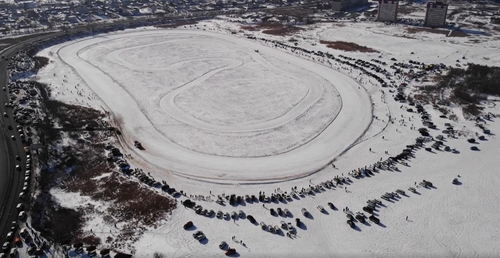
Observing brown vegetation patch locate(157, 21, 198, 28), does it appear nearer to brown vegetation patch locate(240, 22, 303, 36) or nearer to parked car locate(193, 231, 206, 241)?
brown vegetation patch locate(240, 22, 303, 36)

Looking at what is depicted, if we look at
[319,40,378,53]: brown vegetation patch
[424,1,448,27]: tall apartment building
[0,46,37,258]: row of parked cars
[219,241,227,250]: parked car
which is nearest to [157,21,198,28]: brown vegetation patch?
[0,46,37,258]: row of parked cars

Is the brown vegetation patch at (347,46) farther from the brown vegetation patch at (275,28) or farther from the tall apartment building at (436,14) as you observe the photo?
the tall apartment building at (436,14)

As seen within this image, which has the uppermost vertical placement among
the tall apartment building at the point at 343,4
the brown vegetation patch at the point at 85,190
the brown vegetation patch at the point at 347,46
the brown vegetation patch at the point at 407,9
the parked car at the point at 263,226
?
the tall apartment building at the point at 343,4

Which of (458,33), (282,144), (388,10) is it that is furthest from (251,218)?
(388,10)

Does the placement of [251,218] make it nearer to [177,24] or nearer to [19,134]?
[19,134]

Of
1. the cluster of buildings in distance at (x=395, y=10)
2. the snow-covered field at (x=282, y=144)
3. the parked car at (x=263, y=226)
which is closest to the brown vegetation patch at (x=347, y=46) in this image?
the snow-covered field at (x=282, y=144)

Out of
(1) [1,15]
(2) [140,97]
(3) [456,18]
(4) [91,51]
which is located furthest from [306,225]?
(1) [1,15]
